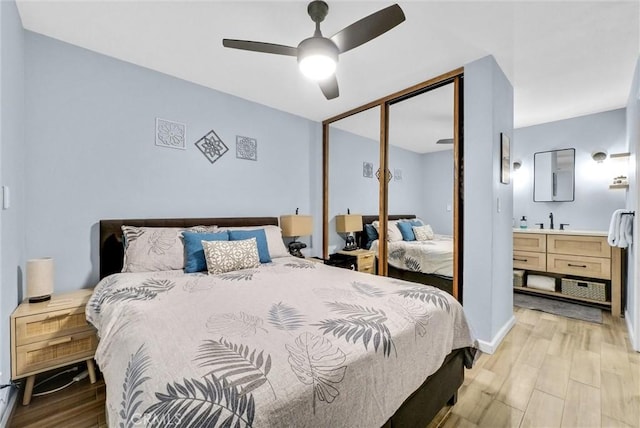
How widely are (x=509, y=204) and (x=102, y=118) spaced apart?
3981mm

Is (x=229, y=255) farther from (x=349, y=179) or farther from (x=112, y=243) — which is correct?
(x=349, y=179)

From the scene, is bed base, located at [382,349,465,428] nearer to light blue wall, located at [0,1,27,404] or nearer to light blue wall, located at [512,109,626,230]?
light blue wall, located at [0,1,27,404]

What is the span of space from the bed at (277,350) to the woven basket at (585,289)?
288cm

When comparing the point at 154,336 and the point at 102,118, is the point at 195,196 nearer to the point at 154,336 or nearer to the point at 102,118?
the point at 102,118

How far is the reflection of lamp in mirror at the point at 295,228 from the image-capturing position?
3.41m

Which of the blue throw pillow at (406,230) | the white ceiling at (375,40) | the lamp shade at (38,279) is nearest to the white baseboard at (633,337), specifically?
the blue throw pillow at (406,230)

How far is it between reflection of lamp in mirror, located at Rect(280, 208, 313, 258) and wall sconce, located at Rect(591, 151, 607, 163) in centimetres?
399

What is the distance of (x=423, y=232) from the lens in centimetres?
299

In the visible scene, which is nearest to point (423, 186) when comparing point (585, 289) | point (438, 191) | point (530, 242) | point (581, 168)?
point (438, 191)

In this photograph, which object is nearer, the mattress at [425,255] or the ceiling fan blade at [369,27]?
the ceiling fan blade at [369,27]

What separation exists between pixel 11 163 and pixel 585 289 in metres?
5.65

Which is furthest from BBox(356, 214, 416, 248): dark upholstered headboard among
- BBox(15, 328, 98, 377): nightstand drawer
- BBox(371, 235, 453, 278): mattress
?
BBox(15, 328, 98, 377): nightstand drawer

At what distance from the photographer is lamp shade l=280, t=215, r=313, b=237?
3408 mm

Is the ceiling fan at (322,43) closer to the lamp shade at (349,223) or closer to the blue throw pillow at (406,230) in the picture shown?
the blue throw pillow at (406,230)
